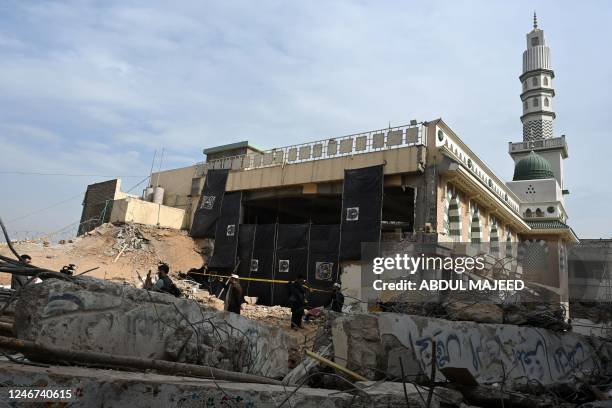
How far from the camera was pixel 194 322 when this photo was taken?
16.4ft

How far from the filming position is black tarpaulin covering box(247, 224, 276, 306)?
1866 cm

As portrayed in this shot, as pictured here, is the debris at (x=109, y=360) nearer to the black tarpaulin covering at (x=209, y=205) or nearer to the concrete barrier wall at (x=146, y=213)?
the black tarpaulin covering at (x=209, y=205)

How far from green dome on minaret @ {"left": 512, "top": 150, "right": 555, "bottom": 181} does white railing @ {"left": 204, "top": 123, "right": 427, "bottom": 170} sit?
23.6m

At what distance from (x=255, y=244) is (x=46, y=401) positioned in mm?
17029

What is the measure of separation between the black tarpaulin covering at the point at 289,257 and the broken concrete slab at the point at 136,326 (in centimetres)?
1198

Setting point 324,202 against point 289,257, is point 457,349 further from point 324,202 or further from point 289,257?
point 324,202

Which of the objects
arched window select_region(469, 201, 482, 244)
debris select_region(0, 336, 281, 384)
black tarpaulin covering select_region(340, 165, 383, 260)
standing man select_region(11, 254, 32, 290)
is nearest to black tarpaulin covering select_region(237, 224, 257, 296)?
black tarpaulin covering select_region(340, 165, 383, 260)

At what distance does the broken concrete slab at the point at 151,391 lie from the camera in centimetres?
267

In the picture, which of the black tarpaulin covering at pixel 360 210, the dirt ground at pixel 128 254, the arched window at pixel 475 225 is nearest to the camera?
the black tarpaulin covering at pixel 360 210

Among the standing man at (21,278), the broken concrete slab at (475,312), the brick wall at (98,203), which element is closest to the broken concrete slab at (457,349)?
the broken concrete slab at (475,312)

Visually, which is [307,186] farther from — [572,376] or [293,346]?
[572,376]

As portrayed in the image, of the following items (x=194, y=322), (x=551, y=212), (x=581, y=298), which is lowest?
(x=194, y=322)

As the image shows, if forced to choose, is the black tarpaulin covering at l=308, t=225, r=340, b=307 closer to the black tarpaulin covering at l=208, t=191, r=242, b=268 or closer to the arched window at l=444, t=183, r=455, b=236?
the black tarpaulin covering at l=208, t=191, r=242, b=268

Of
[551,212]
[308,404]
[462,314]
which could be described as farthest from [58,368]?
[551,212]
